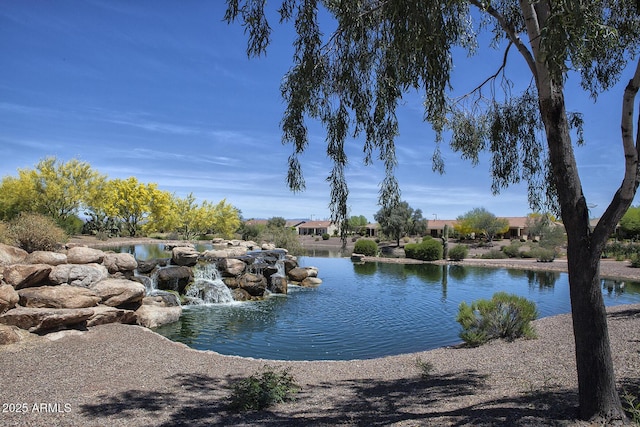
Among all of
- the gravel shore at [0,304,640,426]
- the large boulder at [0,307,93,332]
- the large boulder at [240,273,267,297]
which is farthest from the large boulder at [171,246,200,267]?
the gravel shore at [0,304,640,426]

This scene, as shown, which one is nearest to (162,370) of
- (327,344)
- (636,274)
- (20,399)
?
(20,399)

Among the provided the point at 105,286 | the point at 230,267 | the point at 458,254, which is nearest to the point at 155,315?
the point at 105,286

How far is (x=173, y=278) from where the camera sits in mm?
15883

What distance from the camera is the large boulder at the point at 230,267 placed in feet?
58.6

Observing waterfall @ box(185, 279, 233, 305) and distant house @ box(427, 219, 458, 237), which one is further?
distant house @ box(427, 219, 458, 237)

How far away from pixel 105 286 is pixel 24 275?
1.92 metres

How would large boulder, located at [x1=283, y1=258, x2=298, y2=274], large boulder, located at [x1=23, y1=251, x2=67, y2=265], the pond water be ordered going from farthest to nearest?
large boulder, located at [x1=283, y1=258, x2=298, y2=274], large boulder, located at [x1=23, y1=251, x2=67, y2=265], the pond water

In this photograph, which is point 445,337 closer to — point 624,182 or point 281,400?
point 281,400

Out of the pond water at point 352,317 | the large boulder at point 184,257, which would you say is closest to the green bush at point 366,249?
the pond water at point 352,317

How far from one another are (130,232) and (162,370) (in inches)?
1612

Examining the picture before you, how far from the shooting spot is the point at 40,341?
8078 mm

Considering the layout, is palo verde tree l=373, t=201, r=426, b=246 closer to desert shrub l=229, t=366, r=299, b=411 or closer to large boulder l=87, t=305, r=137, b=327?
large boulder l=87, t=305, r=137, b=327

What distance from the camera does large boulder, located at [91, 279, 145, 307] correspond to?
10875mm

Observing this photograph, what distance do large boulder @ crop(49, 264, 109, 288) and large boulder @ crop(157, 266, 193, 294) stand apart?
4177 mm
